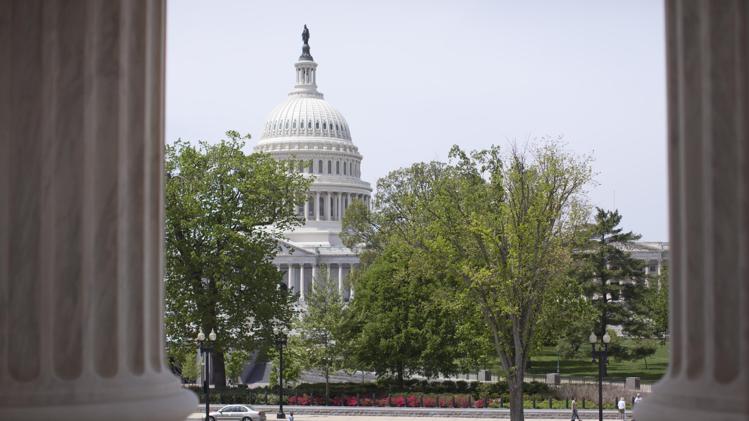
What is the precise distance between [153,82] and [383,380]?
195 feet

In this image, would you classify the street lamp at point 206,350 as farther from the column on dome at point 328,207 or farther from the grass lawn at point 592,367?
the column on dome at point 328,207

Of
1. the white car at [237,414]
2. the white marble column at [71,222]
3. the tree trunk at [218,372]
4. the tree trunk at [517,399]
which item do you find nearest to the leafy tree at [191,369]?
the tree trunk at [218,372]

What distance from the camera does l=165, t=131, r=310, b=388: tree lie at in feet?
181

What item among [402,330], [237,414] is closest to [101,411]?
[237,414]

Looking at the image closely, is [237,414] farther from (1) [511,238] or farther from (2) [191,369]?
(2) [191,369]

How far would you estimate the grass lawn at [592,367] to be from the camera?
7988cm

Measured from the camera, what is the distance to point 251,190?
57.9 metres

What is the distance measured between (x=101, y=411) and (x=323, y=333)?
195ft

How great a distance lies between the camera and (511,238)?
44.9 meters

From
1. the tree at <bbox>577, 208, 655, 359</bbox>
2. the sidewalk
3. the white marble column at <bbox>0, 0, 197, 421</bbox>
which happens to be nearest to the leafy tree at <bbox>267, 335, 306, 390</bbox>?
the sidewalk

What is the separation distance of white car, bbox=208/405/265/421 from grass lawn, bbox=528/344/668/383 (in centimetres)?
2859

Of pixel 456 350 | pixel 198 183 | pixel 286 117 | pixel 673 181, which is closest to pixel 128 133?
pixel 673 181

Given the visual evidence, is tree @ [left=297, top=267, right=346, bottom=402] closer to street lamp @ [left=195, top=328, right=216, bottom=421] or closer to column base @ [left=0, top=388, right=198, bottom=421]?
street lamp @ [left=195, top=328, right=216, bottom=421]

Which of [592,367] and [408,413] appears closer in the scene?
[408,413]
